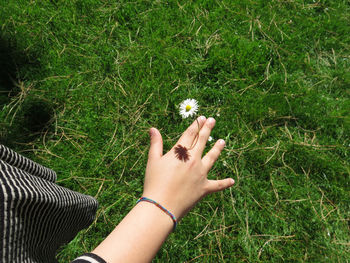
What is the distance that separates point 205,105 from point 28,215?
1.44 meters

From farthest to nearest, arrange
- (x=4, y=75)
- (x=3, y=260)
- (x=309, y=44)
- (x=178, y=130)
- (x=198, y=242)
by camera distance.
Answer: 1. (x=309, y=44)
2. (x=4, y=75)
3. (x=178, y=130)
4. (x=198, y=242)
5. (x=3, y=260)

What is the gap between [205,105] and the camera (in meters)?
1.93

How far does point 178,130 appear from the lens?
1.85m

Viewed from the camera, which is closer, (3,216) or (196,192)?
(3,216)

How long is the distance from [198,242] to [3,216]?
128 cm

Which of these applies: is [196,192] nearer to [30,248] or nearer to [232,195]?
[232,195]

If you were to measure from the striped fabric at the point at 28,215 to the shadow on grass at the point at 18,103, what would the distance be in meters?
0.90

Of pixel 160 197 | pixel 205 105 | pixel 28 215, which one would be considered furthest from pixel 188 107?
pixel 28 215

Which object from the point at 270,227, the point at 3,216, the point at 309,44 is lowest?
the point at 270,227

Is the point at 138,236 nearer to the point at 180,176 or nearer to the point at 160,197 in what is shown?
the point at 160,197

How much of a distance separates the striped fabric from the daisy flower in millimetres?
1050

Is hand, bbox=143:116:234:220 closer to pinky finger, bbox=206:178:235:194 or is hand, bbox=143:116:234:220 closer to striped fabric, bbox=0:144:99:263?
pinky finger, bbox=206:178:235:194

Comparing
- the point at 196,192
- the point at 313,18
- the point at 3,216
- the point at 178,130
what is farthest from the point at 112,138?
the point at 313,18

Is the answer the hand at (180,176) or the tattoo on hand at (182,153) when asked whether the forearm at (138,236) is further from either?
the tattoo on hand at (182,153)
